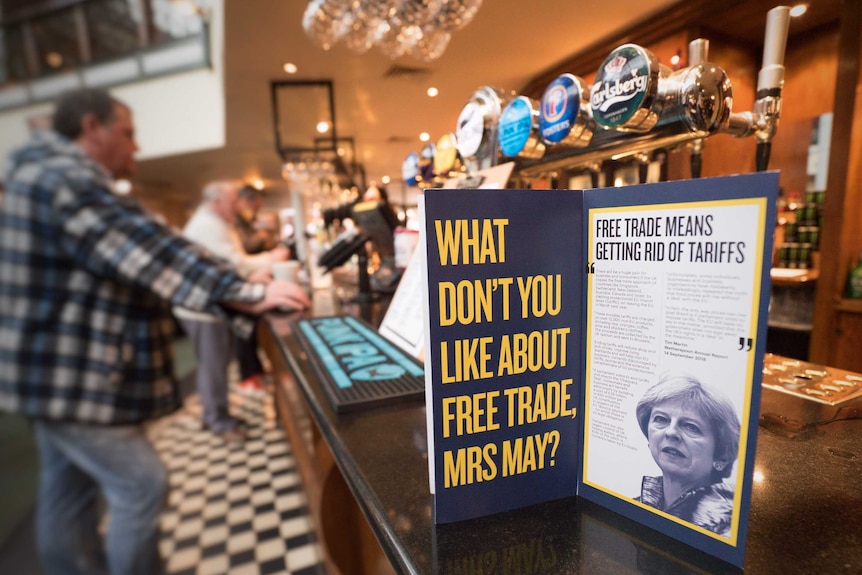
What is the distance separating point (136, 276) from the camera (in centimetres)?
104

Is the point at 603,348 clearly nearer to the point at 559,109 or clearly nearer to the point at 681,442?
the point at 681,442

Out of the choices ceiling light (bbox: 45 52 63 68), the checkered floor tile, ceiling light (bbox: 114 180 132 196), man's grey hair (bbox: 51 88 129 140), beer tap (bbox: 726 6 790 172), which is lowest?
the checkered floor tile

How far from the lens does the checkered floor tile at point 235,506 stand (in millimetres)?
1699

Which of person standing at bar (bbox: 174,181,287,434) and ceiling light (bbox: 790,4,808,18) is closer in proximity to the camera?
ceiling light (bbox: 790,4,808,18)

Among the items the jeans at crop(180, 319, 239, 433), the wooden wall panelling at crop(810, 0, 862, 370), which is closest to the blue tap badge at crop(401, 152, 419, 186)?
the wooden wall panelling at crop(810, 0, 862, 370)

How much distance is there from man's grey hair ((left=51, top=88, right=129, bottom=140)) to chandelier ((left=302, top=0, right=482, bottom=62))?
3.78ft

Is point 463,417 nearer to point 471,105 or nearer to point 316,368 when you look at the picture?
point 316,368

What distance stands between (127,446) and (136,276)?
24.2 inches

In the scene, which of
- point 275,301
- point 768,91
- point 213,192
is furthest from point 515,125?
point 213,192

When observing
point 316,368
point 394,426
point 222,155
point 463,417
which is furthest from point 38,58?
point 222,155

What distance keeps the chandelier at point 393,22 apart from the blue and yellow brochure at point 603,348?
5.09 feet

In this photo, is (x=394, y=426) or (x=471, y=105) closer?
(x=394, y=426)

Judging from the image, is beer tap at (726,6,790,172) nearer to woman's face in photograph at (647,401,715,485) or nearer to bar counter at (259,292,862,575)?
bar counter at (259,292,862,575)

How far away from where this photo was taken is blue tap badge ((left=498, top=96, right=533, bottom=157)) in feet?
2.87
